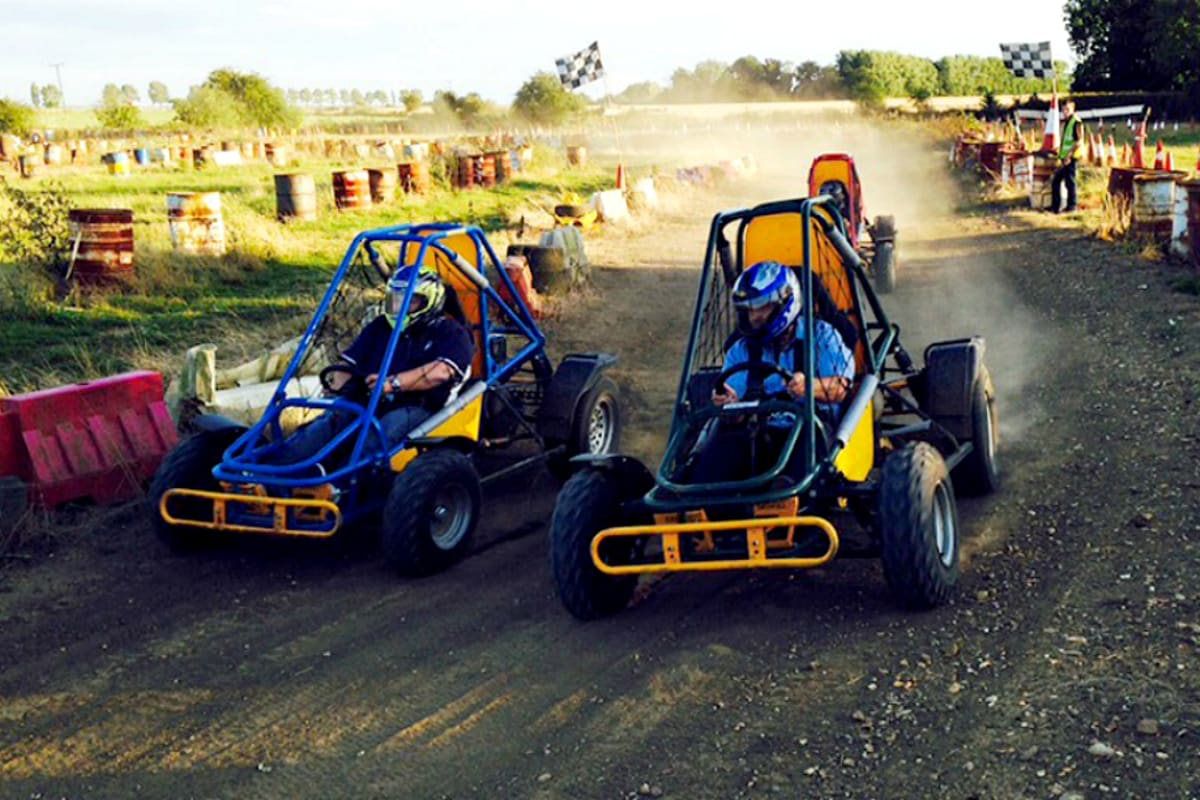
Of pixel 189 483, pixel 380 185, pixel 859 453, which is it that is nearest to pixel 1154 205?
pixel 859 453

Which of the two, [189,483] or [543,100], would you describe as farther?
[543,100]

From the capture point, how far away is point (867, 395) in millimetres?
5984

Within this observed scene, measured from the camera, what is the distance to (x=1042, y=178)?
66.8 feet

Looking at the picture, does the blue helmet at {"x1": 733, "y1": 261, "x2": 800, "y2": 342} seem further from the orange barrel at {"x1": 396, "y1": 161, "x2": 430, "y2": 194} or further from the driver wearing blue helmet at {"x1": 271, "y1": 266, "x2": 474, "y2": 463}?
the orange barrel at {"x1": 396, "y1": 161, "x2": 430, "y2": 194}

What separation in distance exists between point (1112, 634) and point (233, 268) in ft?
37.1

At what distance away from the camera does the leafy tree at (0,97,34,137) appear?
49219 millimetres

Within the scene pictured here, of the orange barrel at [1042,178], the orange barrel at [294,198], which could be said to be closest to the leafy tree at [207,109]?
the orange barrel at [294,198]

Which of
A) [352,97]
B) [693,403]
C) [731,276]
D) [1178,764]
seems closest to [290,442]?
[693,403]

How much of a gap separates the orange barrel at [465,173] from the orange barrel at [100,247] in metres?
11.8

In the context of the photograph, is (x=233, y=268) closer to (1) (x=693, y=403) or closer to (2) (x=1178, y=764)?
(1) (x=693, y=403)

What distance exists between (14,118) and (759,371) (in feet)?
166

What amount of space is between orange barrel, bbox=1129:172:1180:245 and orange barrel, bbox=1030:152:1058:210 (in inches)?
236

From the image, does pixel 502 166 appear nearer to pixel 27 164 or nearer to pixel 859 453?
pixel 27 164

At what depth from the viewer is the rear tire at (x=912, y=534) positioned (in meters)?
5.10
